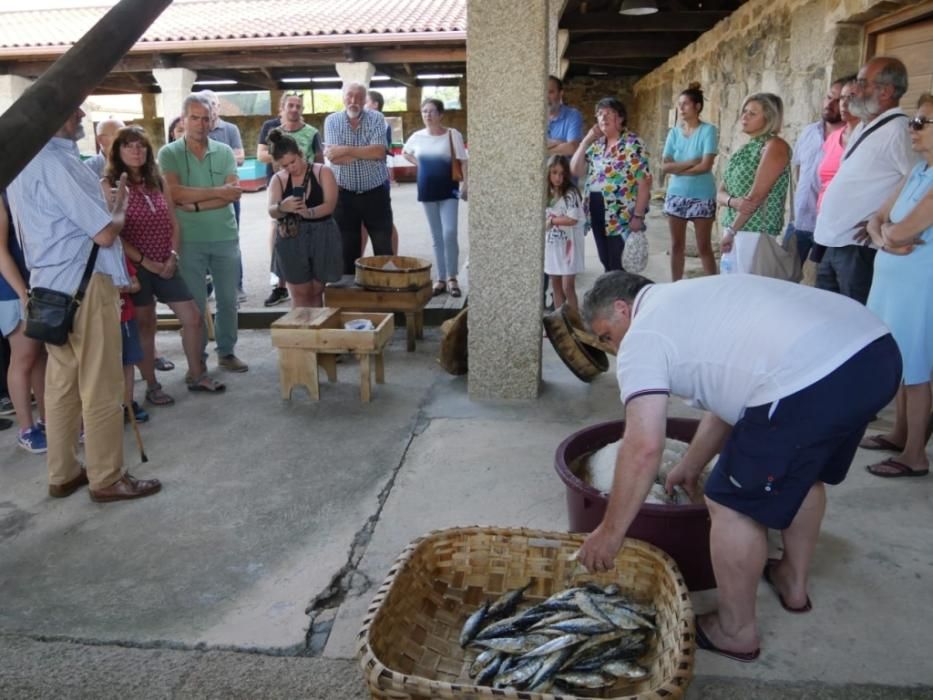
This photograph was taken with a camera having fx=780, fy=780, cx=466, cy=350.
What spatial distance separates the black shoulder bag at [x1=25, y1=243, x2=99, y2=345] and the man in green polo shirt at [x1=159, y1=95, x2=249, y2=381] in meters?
1.90

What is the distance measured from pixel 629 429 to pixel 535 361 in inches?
101

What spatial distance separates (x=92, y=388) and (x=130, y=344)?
895mm

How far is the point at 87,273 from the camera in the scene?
320 centimetres

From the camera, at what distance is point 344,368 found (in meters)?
5.48

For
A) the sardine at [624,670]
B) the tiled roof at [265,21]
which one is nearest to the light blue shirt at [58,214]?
the sardine at [624,670]

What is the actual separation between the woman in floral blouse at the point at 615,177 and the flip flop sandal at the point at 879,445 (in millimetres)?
2425

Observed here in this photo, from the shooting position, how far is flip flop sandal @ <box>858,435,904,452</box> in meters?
3.81

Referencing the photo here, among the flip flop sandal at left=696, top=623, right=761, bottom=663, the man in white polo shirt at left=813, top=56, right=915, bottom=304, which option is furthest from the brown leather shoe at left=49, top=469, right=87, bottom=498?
the man in white polo shirt at left=813, top=56, right=915, bottom=304

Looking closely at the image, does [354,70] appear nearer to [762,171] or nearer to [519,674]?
[762,171]

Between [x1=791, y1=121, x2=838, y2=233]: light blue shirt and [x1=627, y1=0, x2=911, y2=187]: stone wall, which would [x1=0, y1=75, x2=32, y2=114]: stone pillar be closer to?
[x1=627, y1=0, x2=911, y2=187]: stone wall

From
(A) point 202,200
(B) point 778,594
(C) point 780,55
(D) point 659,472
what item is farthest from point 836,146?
(A) point 202,200

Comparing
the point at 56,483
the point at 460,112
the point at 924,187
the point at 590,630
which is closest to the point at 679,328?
the point at 590,630

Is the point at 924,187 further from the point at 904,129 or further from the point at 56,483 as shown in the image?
the point at 56,483

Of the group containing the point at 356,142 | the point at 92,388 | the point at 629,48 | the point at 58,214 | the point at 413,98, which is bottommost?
the point at 92,388
